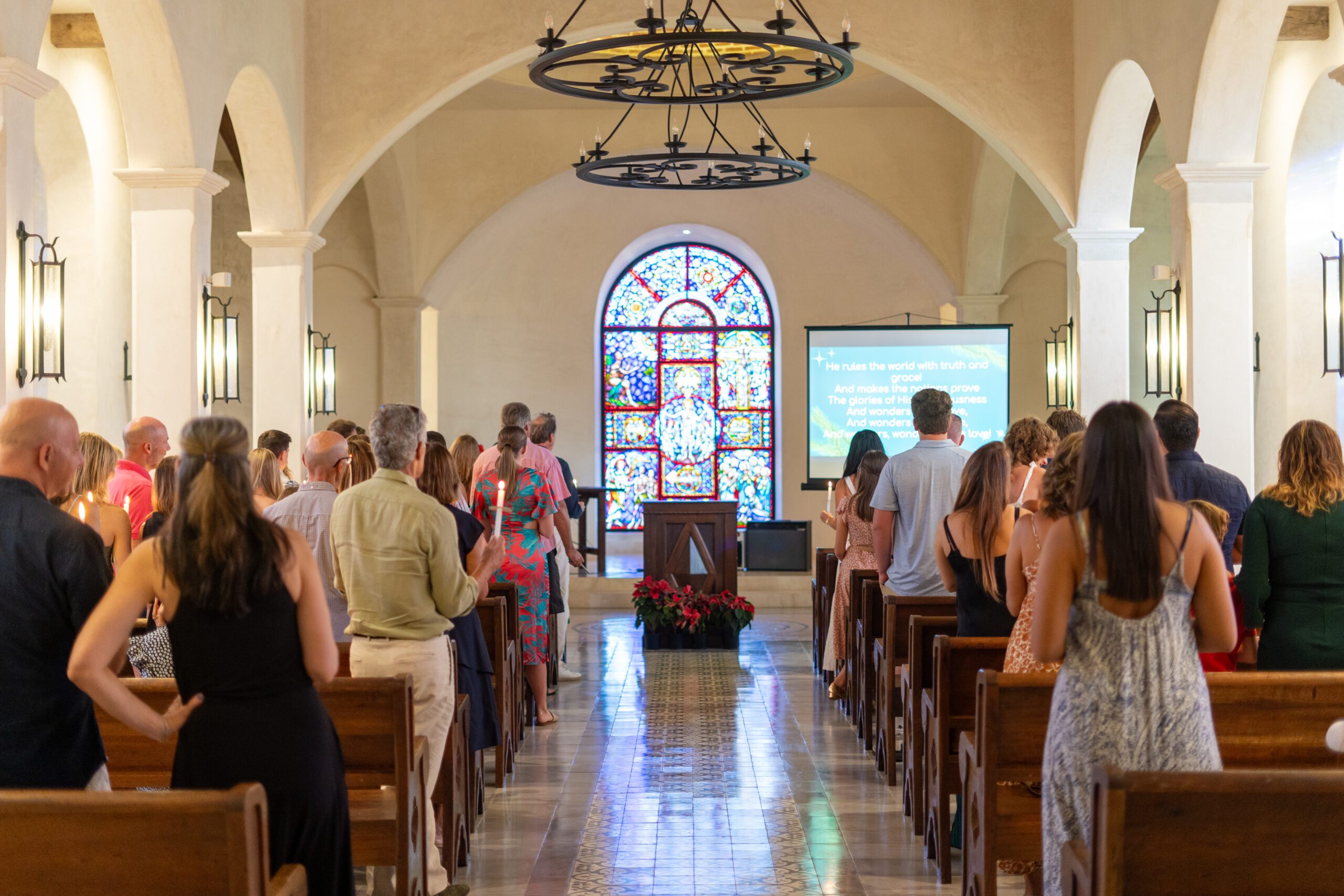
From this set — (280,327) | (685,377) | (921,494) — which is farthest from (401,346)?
(921,494)

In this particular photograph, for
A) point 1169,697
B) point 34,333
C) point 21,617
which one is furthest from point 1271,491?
point 34,333

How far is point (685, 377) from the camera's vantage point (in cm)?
1598

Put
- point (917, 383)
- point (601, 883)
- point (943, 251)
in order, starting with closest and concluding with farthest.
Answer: point (601, 883) < point (917, 383) < point (943, 251)

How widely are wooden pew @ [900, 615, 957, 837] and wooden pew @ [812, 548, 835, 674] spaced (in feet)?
9.49

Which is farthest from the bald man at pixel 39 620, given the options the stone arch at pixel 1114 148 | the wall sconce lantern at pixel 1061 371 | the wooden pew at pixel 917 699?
the wall sconce lantern at pixel 1061 371

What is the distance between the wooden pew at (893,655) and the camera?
5449mm

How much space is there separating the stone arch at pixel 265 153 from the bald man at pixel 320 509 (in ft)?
16.1

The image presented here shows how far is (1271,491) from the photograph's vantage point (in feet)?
12.6

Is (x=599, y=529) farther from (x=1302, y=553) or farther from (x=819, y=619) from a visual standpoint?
(x=1302, y=553)

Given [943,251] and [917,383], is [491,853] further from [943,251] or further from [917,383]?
[943,251]

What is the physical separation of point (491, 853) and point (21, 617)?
91.2 inches

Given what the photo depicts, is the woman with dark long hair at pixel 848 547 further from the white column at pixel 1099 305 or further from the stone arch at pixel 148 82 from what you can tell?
the stone arch at pixel 148 82

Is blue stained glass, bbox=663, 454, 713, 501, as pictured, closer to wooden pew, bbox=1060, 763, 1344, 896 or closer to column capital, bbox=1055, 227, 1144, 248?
column capital, bbox=1055, 227, 1144, 248

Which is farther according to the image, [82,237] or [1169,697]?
[82,237]
